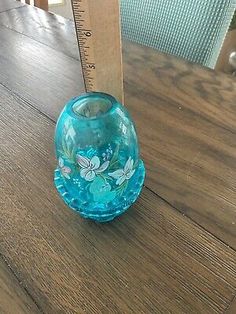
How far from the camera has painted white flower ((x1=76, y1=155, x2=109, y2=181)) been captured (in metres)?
0.34

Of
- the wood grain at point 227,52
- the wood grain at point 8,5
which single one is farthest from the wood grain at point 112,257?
the wood grain at point 227,52

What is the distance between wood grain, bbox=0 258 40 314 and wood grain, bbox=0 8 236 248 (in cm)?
21

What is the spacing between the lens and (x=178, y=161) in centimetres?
48

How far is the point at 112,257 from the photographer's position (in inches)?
14.8

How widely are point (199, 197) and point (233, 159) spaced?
92 mm

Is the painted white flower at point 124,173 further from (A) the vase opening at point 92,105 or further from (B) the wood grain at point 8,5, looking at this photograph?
(B) the wood grain at point 8,5

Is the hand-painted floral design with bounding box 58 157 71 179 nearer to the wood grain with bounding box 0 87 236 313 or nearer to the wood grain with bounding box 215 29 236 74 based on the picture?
the wood grain with bounding box 0 87 236 313

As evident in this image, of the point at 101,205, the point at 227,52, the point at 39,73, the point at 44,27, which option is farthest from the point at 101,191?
the point at 227,52

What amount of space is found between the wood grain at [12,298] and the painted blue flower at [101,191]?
13cm

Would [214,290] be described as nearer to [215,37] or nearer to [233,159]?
[233,159]

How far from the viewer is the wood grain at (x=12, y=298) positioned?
339mm

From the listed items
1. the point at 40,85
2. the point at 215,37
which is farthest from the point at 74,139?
the point at 215,37

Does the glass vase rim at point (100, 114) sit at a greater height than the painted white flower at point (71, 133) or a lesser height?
greater

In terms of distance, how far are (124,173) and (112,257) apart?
0.33ft
